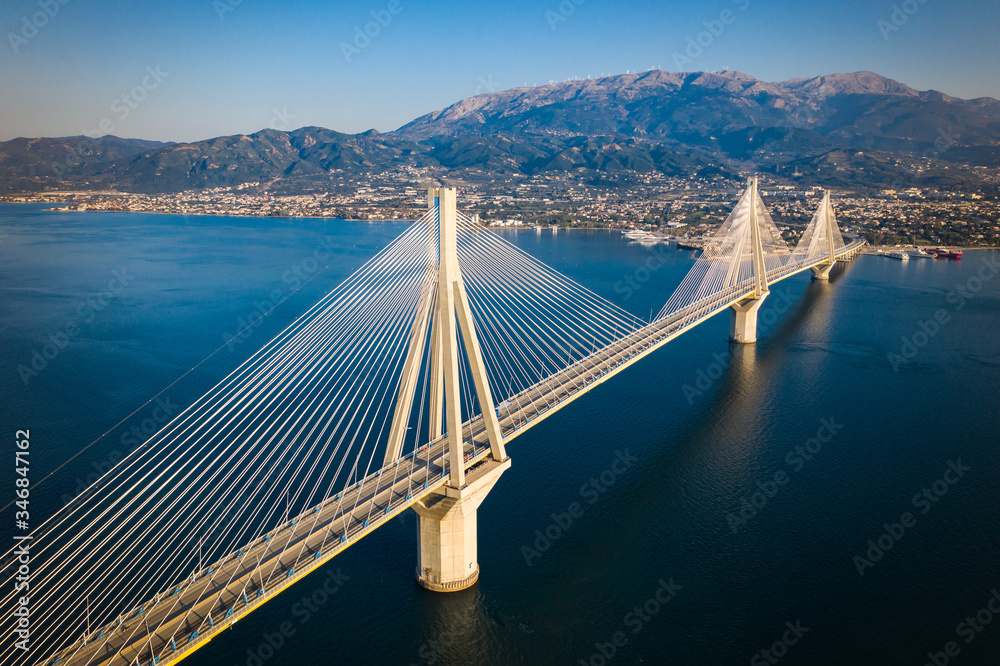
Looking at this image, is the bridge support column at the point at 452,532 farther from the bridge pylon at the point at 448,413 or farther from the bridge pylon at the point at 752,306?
the bridge pylon at the point at 752,306

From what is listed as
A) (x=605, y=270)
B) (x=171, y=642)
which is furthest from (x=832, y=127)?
(x=171, y=642)

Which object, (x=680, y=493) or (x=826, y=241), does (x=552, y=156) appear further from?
(x=680, y=493)

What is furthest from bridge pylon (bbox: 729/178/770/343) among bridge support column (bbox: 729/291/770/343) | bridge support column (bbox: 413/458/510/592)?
bridge support column (bbox: 413/458/510/592)

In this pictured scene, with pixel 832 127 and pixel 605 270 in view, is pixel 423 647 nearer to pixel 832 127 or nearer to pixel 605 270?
pixel 605 270

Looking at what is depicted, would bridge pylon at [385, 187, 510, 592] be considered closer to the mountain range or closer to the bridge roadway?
the bridge roadway

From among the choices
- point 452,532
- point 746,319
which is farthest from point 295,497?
point 746,319

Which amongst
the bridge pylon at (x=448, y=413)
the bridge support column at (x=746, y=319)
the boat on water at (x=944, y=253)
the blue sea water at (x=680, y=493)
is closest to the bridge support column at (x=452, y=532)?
the bridge pylon at (x=448, y=413)

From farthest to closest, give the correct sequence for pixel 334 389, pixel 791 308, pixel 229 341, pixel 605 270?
pixel 605 270
pixel 791 308
pixel 229 341
pixel 334 389
